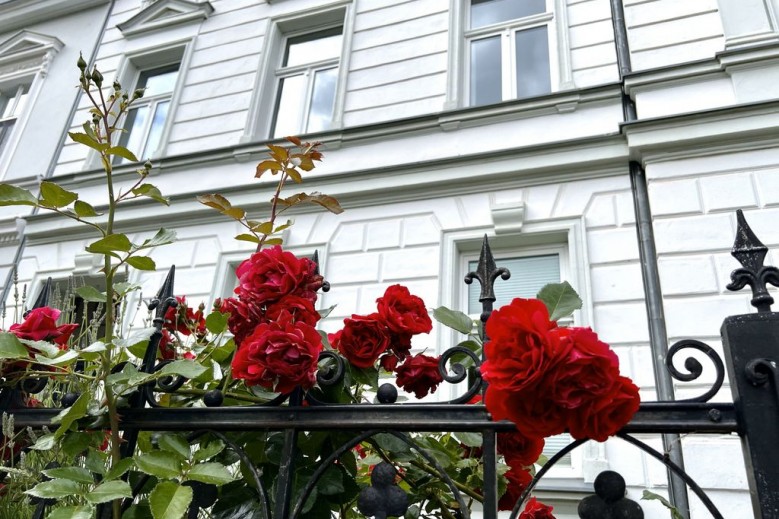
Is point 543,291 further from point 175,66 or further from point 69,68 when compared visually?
point 69,68

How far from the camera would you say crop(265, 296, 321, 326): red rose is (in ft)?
3.95

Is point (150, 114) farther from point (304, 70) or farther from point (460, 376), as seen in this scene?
point (460, 376)

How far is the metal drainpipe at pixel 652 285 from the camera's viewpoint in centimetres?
356

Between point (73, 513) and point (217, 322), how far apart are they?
1.63 ft

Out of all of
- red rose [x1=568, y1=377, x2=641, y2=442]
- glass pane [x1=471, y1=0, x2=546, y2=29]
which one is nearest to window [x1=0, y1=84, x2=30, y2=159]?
glass pane [x1=471, y1=0, x2=546, y2=29]

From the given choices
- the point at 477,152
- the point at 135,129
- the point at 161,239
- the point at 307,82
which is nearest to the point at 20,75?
the point at 135,129

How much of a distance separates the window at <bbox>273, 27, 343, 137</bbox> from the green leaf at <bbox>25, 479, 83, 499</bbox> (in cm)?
573

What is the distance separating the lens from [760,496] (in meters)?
0.89

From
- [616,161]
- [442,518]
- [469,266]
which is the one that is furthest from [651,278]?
[442,518]

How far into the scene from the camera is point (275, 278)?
124cm

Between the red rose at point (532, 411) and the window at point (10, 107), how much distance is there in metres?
9.84

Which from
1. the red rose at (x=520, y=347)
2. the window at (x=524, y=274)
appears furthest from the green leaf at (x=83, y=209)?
the window at (x=524, y=274)

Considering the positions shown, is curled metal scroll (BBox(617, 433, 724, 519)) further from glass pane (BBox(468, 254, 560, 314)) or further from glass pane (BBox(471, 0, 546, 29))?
glass pane (BBox(471, 0, 546, 29))

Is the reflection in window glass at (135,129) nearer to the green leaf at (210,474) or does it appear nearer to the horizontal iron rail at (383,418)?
the horizontal iron rail at (383,418)
